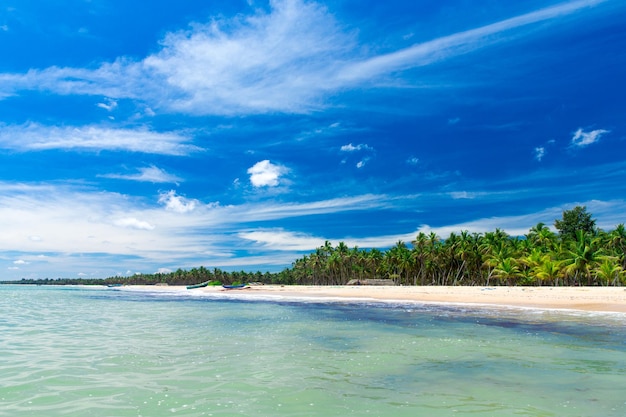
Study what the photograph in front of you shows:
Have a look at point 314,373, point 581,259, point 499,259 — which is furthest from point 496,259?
point 314,373

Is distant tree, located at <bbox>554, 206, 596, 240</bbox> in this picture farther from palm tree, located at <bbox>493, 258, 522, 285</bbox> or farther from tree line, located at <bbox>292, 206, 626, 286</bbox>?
palm tree, located at <bbox>493, 258, 522, 285</bbox>

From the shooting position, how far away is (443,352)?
45.0 feet

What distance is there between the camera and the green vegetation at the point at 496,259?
5822cm

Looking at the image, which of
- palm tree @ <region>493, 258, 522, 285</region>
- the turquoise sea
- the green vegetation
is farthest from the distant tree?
the turquoise sea

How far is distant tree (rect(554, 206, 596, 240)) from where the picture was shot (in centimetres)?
8256

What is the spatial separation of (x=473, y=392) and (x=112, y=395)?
770 cm

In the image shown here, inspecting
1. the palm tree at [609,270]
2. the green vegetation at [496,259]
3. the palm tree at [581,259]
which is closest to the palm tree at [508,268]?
the green vegetation at [496,259]

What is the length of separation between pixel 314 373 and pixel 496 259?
223 ft

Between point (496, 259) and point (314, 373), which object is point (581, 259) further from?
point (314, 373)

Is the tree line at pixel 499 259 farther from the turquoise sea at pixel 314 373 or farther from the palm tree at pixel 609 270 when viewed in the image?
the turquoise sea at pixel 314 373

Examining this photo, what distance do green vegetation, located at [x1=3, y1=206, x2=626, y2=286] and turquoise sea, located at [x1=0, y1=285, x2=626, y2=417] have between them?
150ft

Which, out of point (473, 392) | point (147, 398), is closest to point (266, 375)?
point (147, 398)

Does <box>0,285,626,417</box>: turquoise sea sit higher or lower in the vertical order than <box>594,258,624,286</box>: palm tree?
lower

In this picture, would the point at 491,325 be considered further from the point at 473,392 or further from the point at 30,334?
the point at 30,334
